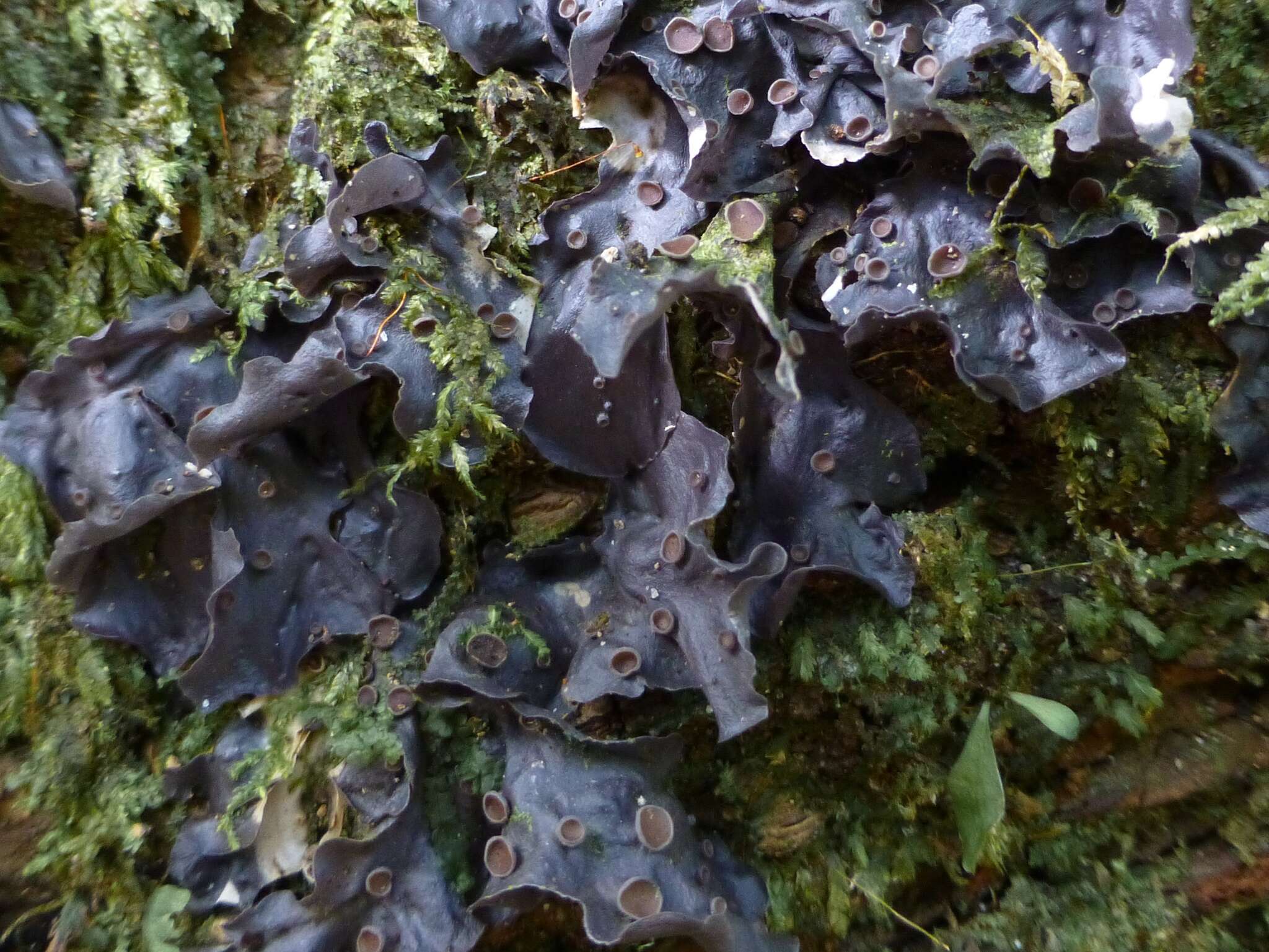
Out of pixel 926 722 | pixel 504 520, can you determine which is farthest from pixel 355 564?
pixel 926 722

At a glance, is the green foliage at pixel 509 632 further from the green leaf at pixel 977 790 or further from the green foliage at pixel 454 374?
the green leaf at pixel 977 790

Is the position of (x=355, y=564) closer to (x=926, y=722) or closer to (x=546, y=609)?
(x=546, y=609)

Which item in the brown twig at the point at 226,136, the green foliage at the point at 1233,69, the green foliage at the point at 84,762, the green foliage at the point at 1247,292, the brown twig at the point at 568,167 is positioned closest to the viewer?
the green foliage at the point at 1247,292

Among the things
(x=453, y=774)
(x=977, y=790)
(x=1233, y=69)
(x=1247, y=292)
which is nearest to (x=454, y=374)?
(x=453, y=774)

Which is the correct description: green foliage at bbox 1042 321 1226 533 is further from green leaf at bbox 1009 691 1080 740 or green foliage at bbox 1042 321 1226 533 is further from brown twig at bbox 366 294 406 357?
brown twig at bbox 366 294 406 357

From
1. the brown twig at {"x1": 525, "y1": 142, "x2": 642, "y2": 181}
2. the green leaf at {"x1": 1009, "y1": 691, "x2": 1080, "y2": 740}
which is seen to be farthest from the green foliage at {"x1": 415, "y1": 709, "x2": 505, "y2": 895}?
the brown twig at {"x1": 525, "y1": 142, "x2": 642, "y2": 181}

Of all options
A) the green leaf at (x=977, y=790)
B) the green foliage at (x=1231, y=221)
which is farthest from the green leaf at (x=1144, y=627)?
the green foliage at (x=1231, y=221)
